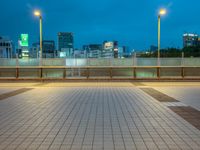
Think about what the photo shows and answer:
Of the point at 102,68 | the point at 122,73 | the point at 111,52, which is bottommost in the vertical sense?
the point at 122,73

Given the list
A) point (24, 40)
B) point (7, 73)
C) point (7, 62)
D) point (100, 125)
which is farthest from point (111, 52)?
point (100, 125)

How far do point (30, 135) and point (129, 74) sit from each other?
2220 cm

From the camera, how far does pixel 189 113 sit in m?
11.0

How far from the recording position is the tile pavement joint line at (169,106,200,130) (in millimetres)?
9414

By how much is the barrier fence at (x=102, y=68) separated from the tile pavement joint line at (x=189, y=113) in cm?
1633

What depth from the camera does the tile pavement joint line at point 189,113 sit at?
9.41 m

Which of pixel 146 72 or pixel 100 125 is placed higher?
pixel 146 72

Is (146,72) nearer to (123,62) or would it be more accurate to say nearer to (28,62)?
(123,62)

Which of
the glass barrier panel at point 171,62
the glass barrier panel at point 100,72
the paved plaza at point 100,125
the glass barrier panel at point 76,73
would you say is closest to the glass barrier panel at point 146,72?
the glass barrier panel at point 171,62

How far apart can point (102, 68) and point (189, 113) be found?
60.7ft

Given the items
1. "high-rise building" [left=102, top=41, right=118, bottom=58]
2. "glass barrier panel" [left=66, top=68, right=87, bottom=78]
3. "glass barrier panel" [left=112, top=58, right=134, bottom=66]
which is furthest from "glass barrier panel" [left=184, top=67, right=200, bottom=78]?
"glass barrier panel" [left=66, top=68, right=87, bottom=78]

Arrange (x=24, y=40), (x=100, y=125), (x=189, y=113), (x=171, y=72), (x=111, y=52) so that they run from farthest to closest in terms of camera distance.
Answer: (x=24, y=40) < (x=111, y=52) < (x=171, y=72) < (x=189, y=113) < (x=100, y=125)

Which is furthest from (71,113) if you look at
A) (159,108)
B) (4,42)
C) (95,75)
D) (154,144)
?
(4,42)

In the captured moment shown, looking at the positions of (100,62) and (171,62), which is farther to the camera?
(100,62)
